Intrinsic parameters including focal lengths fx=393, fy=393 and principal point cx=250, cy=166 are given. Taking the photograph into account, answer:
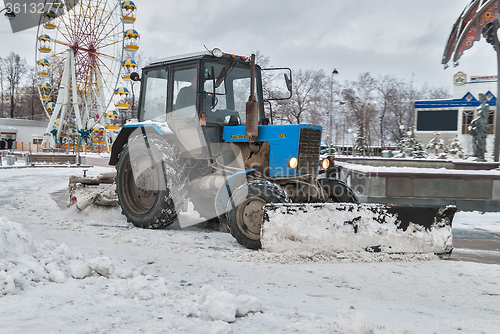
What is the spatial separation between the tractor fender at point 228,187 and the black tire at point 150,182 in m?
0.85

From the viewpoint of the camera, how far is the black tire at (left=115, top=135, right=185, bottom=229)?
18.9ft

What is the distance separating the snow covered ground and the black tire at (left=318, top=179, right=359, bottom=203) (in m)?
1.40

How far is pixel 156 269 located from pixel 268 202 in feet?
5.04

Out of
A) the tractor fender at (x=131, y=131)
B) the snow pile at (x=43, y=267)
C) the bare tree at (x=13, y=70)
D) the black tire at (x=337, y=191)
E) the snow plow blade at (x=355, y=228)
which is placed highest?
the bare tree at (x=13, y=70)

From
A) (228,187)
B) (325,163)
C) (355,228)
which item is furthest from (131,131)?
(355,228)

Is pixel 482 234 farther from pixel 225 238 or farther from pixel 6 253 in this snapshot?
pixel 6 253

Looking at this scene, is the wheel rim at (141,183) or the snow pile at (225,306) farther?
the wheel rim at (141,183)

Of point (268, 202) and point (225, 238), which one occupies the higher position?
point (268, 202)

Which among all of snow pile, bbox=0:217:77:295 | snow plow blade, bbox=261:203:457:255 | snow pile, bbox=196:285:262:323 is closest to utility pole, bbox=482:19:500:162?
snow plow blade, bbox=261:203:457:255

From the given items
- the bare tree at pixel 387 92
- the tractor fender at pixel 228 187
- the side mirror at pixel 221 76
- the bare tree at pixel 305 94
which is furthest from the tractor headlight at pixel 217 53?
the bare tree at pixel 387 92

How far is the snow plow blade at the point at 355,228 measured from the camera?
4434 mm

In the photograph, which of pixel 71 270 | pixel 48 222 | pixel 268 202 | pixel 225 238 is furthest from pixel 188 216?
pixel 71 270

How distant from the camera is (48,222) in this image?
20.2 feet

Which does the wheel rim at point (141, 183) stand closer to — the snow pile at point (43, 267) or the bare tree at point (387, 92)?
the snow pile at point (43, 267)
